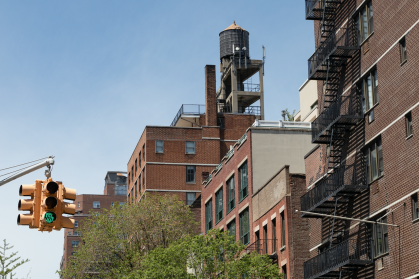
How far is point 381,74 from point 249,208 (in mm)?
21566

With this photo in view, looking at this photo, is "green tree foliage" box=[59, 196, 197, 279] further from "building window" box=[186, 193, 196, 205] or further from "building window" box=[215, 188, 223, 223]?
"building window" box=[186, 193, 196, 205]

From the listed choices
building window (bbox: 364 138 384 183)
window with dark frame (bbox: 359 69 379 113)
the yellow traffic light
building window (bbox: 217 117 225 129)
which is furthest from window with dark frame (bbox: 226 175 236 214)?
the yellow traffic light

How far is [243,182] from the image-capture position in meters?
56.3

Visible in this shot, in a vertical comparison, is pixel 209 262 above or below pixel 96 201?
below

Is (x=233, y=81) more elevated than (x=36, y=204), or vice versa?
(x=233, y=81)

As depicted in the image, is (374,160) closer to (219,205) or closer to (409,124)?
(409,124)

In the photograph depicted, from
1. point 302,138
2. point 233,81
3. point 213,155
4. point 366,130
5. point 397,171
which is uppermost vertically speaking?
point 233,81

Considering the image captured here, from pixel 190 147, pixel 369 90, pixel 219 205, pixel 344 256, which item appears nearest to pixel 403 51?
pixel 369 90

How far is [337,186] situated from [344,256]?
365 cm

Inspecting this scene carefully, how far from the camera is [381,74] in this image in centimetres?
3494

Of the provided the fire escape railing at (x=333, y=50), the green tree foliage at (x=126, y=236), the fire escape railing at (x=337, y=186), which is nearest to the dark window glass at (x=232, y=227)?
the green tree foliage at (x=126, y=236)

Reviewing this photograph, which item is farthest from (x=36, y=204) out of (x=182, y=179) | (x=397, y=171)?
(x=182, y=179)

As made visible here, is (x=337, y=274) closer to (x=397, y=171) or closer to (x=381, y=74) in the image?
(x=397, y=171)

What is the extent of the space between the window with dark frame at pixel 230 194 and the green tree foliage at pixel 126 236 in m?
4.37
